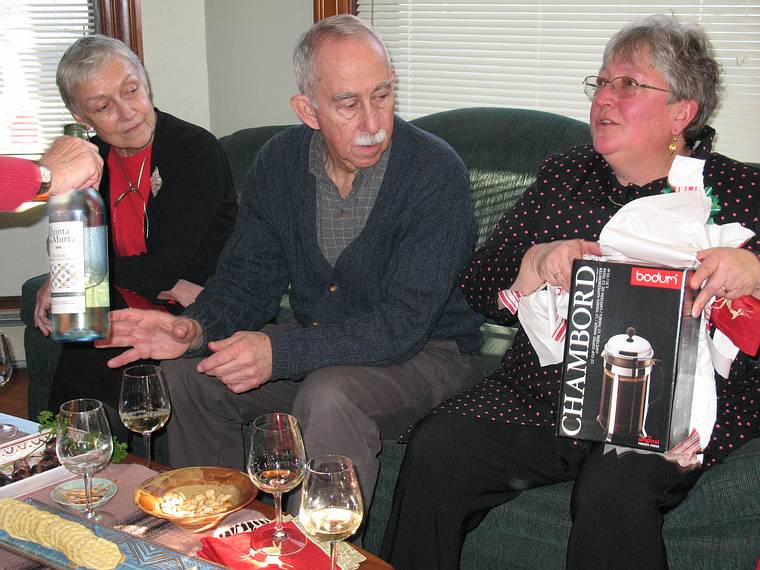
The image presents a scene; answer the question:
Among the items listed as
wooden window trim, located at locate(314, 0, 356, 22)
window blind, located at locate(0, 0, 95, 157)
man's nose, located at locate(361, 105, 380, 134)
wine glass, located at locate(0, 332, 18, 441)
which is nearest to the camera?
wine glass, located at locate(0, 332, 18, 441)

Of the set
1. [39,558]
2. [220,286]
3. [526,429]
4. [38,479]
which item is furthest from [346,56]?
[39,558]

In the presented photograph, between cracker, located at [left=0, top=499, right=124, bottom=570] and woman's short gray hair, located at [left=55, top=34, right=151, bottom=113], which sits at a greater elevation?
woman's short gray hair, located at [left=55, top=34, right=151, bottom=113]

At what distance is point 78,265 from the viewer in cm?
132

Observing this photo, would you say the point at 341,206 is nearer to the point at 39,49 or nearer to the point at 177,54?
the point at 177,54

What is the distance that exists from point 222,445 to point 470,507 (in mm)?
667

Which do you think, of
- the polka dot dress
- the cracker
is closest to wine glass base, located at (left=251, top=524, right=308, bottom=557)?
the cracker

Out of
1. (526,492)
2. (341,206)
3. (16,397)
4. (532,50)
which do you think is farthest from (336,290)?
(16,397)

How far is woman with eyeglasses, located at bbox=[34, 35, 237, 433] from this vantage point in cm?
236

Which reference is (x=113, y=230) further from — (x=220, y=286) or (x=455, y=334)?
(x=455, y=334)

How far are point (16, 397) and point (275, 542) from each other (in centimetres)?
256

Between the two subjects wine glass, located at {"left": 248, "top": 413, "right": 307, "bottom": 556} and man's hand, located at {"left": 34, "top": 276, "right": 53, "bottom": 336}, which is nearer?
wine glass, located at {"left": 248, "top": 413, "right": 307, "bottom": 556}

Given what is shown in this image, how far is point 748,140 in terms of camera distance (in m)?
2.48

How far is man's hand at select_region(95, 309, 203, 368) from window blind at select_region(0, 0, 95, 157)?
218cm

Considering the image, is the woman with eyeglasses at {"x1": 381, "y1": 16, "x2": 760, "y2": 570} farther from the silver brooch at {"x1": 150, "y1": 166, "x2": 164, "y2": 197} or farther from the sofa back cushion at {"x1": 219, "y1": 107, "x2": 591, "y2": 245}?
the silver brooch at {"x1": 150, "y1": 166, "x2": 164, "y2": 197}
